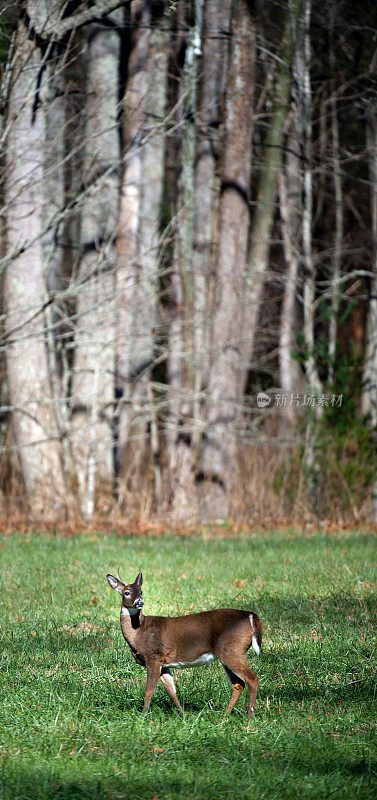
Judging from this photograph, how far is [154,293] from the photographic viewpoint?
47.4 ft

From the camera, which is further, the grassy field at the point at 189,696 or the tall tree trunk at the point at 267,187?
the tall tree trunk at the point at 267,187

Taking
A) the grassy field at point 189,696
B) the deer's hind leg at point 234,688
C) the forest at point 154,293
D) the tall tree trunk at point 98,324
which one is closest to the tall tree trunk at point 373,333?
the forest at point 154,293

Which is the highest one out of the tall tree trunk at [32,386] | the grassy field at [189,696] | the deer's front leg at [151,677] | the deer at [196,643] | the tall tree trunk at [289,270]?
the tall tree trunk at [289,270]

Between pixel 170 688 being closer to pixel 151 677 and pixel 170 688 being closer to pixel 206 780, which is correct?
pixel 151 677

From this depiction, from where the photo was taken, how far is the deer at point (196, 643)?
4.52 meters

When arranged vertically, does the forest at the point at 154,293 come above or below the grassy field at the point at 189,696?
above

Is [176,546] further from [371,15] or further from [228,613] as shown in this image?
[371,15]

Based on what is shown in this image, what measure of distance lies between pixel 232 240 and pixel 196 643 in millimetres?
11534

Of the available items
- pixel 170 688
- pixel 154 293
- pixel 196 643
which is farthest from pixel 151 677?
pixel 154 293

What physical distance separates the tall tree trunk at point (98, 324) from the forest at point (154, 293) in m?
0.04

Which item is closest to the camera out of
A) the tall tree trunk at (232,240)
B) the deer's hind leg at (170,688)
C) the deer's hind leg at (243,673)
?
the deer's hind leg at (243,673)

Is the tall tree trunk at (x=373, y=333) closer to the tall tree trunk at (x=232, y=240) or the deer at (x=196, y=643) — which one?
the tall tree trunk at (x=232, y=240)

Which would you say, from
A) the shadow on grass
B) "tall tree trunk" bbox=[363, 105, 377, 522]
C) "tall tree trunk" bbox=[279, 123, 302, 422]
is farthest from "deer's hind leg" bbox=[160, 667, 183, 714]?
"tall tree trunk" bbox=[279, 123, 302, 422]

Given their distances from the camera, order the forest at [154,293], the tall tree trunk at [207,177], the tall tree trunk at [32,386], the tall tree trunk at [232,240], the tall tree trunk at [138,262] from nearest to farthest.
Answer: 1. the forest at [154,293]
2. the tall tree trunk at [32,386]
3. the tall tree trunk at [138,262]
4. the tall tree trunk at [232,240]
5. the tall tree trunk at [207,177]
